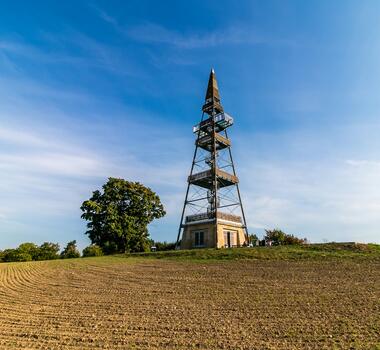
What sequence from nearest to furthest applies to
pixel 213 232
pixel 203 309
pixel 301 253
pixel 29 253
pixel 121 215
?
pixel 203 309 < pixel 301 253 < pixel 213 232 < pixel 121 215 < pixel 29 253

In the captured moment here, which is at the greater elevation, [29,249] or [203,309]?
[29,249]

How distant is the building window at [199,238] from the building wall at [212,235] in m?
0.34

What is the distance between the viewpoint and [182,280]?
1952cm

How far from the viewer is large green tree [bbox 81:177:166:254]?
4381 cm

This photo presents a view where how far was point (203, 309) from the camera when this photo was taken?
13.4 m

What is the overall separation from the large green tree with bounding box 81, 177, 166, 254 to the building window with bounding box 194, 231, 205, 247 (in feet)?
33.1

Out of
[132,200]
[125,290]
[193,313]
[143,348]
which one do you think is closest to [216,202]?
[132,200]

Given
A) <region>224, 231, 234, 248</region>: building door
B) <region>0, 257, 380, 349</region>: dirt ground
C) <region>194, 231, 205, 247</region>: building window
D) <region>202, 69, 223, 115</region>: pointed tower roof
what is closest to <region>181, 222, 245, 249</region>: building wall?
<region>224, 231, 234, 248</region>: building door

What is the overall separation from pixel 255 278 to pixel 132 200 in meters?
30.7

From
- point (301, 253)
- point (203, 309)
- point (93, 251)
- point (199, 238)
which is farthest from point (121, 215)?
point (203, 309)

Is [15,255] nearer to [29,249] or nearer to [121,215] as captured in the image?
[29,249]

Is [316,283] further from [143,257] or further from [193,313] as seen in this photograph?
[143,257]

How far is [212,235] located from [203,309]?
23.4 m

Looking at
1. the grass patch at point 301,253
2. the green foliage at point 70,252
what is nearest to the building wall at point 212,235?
the grass patch at point 301,253
